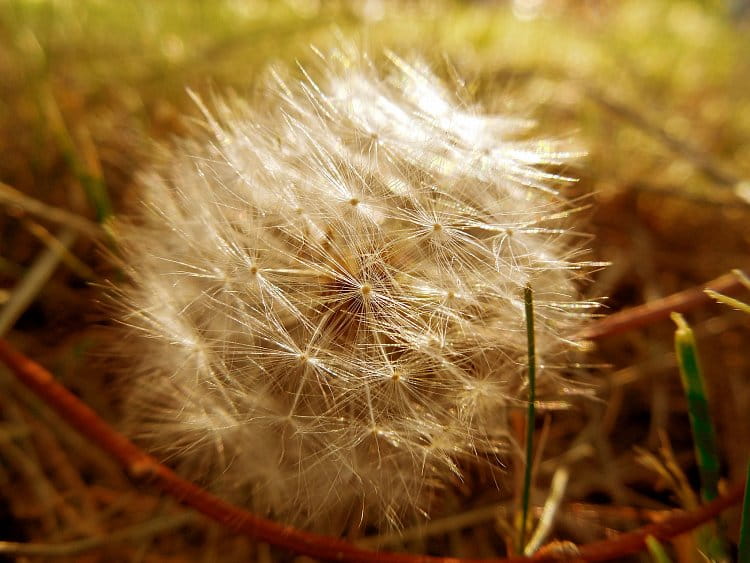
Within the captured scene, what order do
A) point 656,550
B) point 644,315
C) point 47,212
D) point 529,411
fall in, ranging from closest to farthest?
point 656,550
point 529,411
point 644,315
point 47,212

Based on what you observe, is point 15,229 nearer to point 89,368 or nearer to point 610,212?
point 89,368

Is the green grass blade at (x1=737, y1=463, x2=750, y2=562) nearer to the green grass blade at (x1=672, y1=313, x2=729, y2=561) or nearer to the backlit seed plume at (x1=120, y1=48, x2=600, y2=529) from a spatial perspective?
the green grass blade at (x1=672, y1=313, x2=729, y2=561)

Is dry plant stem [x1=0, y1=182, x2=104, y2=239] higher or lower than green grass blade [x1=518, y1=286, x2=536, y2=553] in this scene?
higher

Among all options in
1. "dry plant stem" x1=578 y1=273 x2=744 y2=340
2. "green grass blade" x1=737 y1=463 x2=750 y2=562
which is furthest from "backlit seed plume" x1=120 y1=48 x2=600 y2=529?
"green grass blade" x1=737 y1=463 x2=750 y2=562

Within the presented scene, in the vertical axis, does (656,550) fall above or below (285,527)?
above

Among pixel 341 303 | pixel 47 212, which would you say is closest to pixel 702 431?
pixel 341 303

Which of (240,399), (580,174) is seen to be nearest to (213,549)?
(240,399)

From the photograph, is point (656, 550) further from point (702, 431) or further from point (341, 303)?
point (341, 303)
